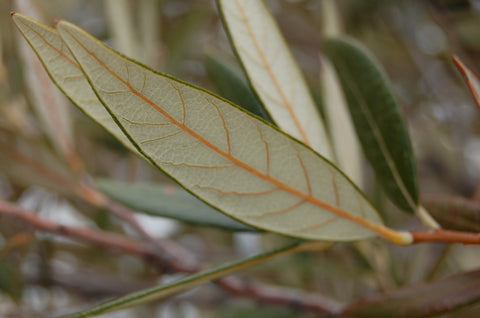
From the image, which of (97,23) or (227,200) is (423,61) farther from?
(227,200)

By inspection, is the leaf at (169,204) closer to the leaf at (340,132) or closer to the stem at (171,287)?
the stem at (171,287)

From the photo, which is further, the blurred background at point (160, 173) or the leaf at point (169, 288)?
the blurred background at point (160, 173)

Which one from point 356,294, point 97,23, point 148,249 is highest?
point 97,23

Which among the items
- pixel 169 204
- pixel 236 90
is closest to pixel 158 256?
pixel 169 204

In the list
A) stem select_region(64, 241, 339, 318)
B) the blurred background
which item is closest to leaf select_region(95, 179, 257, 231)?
stem select_region(64, 241, 339, 318)

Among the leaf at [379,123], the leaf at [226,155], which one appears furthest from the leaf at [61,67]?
the leaf at [379,123]

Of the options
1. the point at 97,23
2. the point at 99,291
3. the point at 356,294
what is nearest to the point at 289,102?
the point at 356,294
